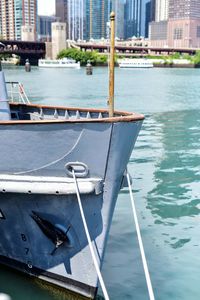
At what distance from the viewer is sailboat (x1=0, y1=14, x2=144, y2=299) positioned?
266 inches

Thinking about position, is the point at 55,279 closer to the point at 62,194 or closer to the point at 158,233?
the point at 62,194

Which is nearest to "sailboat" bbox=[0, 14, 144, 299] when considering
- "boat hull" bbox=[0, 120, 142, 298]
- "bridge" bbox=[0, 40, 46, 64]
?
"boat hull" bbox=[0, 120, 142, 298]

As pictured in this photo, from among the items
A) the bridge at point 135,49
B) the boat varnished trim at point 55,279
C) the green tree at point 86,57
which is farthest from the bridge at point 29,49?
the boat varnished trim at point 55,279

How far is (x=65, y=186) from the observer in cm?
680

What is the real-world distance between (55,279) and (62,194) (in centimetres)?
168

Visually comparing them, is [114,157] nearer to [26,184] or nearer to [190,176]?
[26,184]

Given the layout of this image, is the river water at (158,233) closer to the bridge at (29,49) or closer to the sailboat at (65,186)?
the sailboat at (65,186)

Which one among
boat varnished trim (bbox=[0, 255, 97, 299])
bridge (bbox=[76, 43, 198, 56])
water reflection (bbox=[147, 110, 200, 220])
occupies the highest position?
bridge (bbox=[76, 43, 198, 56])

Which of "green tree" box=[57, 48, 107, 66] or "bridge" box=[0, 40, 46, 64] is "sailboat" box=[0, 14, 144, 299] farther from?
"green tree" box=[57, 48, 107, 66]

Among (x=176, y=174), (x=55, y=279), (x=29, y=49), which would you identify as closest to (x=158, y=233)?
(x=55, y=279)

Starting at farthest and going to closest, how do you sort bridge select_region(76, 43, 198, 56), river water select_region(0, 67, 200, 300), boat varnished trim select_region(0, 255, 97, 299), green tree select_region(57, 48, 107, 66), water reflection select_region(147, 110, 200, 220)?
bridge select_region(76, 43, 198, 56) < green tree select_region(57, 48, 107, 66) < water reflection select_region(147, 110, 200, 220) < river water select_region(0, 67, 200, 300) < boat varnished trim select_region(0, 255, 97, 299)

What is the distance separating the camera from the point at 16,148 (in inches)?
275

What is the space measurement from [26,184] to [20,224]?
0.92 meters

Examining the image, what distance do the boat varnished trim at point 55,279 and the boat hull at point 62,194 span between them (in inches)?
0.6
